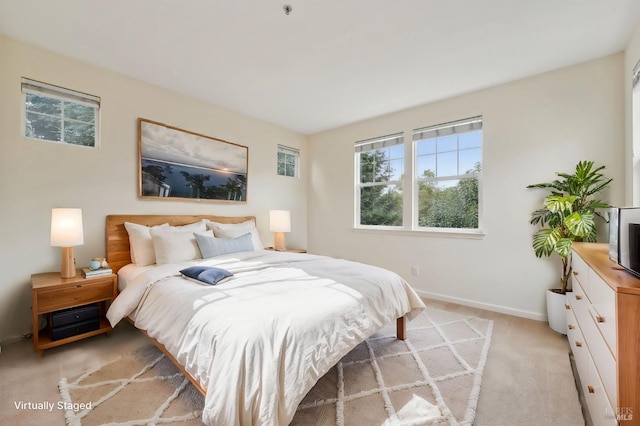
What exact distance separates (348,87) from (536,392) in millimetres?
3177

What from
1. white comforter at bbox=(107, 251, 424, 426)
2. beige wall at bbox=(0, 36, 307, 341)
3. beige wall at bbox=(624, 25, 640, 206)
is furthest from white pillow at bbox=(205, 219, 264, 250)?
beige wall at bbox=(624, 25, 640, 206)

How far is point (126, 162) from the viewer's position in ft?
9.63

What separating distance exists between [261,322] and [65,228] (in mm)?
2112

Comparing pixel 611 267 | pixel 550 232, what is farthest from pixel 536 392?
pixel 550 232

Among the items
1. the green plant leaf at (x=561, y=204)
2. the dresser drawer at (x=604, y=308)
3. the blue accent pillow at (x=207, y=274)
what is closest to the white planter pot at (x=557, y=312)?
the green plant leaf at (x=561, y=204)

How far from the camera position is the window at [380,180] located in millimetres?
4039

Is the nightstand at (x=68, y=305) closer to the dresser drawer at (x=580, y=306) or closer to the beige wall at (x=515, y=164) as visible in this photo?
the beige wall at (x=515, y=164)

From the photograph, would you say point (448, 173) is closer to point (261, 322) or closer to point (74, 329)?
point (261, 322)

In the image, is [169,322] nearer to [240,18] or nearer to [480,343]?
[240,18]

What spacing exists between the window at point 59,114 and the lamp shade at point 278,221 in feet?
7.29

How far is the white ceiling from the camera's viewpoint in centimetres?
194

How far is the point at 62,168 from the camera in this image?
253cm

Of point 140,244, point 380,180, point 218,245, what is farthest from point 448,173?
point 140,244

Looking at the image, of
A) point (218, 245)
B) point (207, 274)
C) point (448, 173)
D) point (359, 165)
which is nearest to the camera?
point (207, 274)
